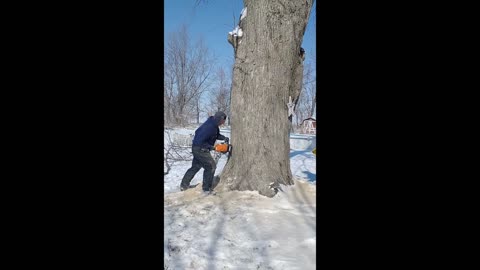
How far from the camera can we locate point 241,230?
2.88 m

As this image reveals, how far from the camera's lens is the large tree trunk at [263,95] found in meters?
3.97

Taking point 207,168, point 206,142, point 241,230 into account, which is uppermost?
point 206,142

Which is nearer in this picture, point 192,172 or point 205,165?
point 205,165

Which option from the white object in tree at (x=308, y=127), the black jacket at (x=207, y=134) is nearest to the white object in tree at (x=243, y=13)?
the black jacket at (x=207, y=134)

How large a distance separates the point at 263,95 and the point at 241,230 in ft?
6.53

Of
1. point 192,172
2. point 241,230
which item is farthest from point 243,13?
point 241,230

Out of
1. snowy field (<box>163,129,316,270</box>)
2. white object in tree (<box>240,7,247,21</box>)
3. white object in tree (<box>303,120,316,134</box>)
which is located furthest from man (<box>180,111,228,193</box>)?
white object in tree (<box>303,120,316,134</box>)

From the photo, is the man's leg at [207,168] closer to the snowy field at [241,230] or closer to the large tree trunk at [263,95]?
the snowy field at [241,230]

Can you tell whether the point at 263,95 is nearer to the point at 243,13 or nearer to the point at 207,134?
the point at 207,134


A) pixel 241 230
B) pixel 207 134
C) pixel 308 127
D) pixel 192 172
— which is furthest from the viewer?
pixel 308 127

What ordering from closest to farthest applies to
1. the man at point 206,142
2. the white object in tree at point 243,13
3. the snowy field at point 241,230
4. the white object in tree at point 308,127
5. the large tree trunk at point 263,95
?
1. the snowy field at point 241,230
2. the large tree trunk at point 263,95
3. the white object in tree at point 243,13
4. the man at point 206,142
5. the white object in tree at point 308,127

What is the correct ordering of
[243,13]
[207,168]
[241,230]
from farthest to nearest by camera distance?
[207,168] → [243,13] → [241,230]

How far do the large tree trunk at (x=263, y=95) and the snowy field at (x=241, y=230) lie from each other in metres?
0.32
